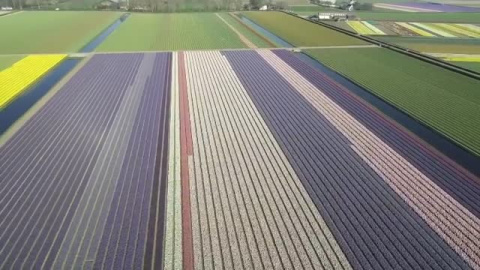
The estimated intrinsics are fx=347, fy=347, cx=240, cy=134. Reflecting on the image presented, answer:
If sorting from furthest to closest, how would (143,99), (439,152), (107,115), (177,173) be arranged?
1. (143,99)
2. (107,115)
3. (439,152)
4. (177,173)

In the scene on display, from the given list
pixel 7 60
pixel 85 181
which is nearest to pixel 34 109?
pixel 85 181

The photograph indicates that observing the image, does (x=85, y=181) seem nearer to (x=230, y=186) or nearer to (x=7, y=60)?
(x=230, y=186)

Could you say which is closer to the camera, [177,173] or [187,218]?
[187,218]

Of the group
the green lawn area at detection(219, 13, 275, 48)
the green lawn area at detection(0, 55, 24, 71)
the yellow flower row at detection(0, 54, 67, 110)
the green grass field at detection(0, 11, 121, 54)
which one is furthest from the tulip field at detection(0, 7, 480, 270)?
the green lawn area at detection(219, 13, 275, 48)

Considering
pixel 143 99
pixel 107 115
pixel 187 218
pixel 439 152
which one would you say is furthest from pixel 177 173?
pixel 439 152

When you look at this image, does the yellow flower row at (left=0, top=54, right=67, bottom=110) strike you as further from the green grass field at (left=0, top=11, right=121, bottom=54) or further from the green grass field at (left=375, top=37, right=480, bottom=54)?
the green grass field at (left=375, top=37, right=480, bottom=54)

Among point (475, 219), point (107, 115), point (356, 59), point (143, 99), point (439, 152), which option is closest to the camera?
point (475, 219)

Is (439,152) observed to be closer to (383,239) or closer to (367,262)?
(383,239)

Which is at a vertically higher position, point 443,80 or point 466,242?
point 443,80
